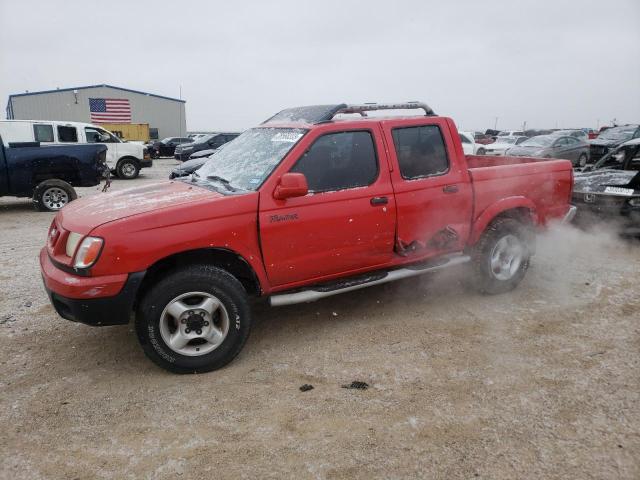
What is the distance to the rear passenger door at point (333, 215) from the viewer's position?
12.1 ft

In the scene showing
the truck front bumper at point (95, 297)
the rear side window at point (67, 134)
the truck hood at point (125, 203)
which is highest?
the rear side window at point (67, 134)

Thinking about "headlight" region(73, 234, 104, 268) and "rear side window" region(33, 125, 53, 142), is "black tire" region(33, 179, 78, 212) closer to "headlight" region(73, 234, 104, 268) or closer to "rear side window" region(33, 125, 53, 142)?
"rear side window" region(33, 125, 53, 142)

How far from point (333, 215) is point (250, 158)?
0.95 meters

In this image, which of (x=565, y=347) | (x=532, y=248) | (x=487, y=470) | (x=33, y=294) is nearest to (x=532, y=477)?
(x=487, y=470)

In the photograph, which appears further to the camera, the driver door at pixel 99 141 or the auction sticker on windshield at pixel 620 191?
the driver door at pixel 99 141

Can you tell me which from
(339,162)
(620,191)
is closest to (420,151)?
(339,162)

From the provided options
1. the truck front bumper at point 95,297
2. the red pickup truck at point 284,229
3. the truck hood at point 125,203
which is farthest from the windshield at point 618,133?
the truck front bumper at point 95,297

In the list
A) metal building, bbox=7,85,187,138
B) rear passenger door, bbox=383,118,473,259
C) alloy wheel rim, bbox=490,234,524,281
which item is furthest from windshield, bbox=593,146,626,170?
metal building, bbox=7,85,187,138

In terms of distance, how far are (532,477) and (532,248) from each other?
122 inches

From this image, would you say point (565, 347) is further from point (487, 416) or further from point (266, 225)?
point (266, 225)

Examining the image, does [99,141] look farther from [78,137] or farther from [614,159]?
[614,159]

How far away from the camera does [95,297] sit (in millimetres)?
3188

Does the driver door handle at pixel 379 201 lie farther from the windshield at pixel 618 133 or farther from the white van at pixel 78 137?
the windshield at pixel 618 133

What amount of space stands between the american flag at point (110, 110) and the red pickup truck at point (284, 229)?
127 feet
